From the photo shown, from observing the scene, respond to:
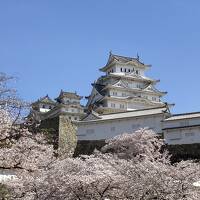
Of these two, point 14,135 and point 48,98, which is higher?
point 48,98

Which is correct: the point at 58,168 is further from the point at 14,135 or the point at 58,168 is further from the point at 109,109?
the point at 109,109

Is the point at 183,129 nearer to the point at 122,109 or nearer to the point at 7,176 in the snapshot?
the point at 7,176

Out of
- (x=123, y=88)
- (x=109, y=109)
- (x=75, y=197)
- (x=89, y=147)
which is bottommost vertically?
(x=75, y=197)

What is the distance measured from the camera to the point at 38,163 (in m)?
12.7

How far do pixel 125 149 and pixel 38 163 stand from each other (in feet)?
36.5

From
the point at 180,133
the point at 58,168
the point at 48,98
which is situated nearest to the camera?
the point at 58,168

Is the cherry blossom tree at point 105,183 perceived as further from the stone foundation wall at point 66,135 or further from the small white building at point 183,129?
the small white building at point 183,129

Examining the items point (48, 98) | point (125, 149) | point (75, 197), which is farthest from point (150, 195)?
point (48, 98)

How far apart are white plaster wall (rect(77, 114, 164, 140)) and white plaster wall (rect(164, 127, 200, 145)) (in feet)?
7.06

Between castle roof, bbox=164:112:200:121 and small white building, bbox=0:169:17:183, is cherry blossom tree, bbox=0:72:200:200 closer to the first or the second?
small white building, bbox=0:169:17:183

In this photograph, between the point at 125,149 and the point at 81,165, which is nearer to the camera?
the point at 81,165

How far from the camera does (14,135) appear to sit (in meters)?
13.8

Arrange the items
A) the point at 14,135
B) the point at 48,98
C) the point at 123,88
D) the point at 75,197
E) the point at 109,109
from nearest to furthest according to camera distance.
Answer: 1. the point at 75,197
2. the point at 14,135
3. the point at 109,109
4. the point at 123,88
5. the point at 48,98

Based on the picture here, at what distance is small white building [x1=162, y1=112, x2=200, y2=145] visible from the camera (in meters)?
25.4
